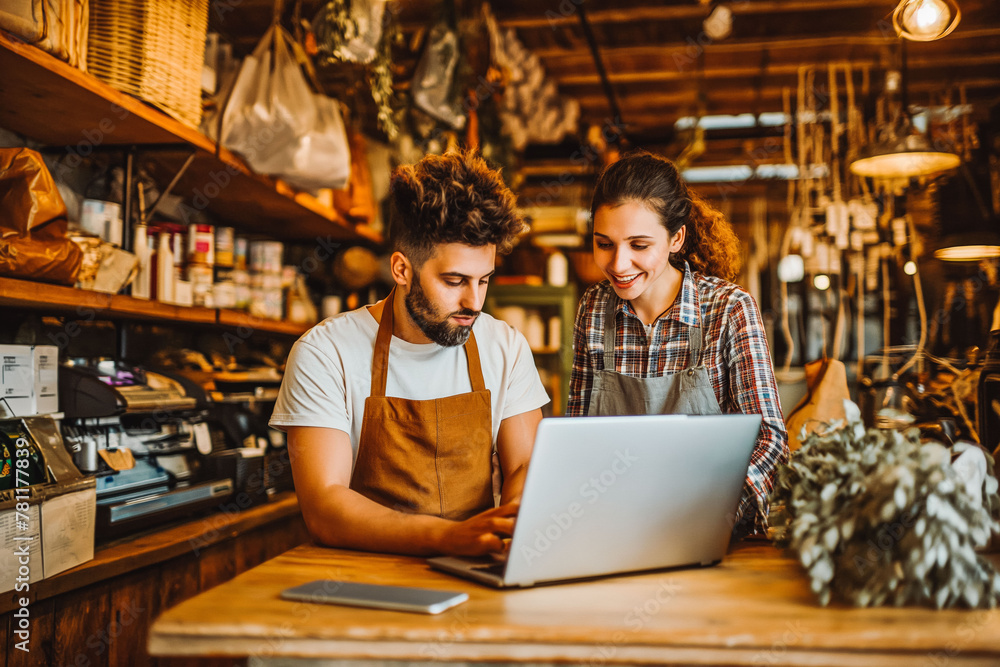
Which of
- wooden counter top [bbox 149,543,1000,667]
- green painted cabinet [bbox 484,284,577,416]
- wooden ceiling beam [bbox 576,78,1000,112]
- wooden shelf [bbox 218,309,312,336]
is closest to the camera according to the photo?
wooden counter top [bbox 149,543,1000,667]

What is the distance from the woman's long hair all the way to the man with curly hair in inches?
10.4

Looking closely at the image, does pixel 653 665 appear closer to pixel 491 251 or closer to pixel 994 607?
pixel 994 607

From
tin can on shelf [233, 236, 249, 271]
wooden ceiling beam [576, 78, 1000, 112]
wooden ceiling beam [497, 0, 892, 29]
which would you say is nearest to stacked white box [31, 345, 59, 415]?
tin can on shelf [233, 236, 249, 271]

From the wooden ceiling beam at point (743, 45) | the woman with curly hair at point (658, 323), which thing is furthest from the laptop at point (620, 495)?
the wooden ceiling beam at point (743, 45)

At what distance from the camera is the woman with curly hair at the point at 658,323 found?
5.72 feet

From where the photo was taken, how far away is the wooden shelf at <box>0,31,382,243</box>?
1.85m

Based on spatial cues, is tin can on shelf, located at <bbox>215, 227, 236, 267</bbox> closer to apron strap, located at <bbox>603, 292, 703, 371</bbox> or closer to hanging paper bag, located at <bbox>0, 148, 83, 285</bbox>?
hanging paper bag, located at <bbox>0, 148, 83, 285</bbox>

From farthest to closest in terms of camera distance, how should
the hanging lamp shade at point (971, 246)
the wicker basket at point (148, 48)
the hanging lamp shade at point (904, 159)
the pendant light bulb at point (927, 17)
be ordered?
the hanging lamp shade at point (904, 159) → the hanging lamp shade at point (971, 246) → the pendant light bulb at point (927, 17) → the wicker basket at point (148, 48)

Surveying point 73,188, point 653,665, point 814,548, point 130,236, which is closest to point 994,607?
point 814,548

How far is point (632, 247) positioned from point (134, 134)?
1.53 meters

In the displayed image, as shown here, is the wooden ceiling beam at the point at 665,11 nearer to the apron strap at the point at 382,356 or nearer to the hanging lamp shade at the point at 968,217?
the hanging lamp shade at the point at 968,217

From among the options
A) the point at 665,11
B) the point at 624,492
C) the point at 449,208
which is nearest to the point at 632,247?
the point at 449,208

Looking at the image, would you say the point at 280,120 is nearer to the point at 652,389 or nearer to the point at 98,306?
the point at 98,306

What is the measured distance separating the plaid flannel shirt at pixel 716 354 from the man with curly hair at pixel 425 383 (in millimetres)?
246
